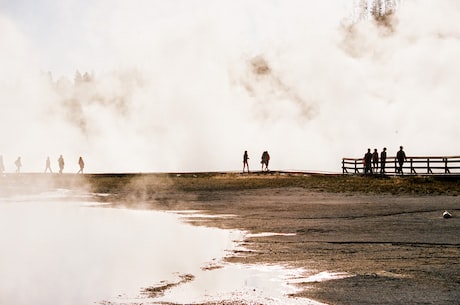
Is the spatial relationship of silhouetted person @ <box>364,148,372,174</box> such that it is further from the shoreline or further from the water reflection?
the water reflection

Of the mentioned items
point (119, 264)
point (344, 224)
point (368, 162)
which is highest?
point (368, 162)

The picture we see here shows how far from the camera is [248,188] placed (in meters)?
35.5

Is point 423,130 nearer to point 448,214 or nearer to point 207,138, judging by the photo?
point 207,138

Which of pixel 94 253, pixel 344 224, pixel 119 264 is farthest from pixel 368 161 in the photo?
pixel 119 264

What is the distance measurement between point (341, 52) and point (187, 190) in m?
56.9

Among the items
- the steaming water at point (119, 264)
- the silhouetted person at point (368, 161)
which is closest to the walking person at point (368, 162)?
the silhouetted person at point (368, 161)

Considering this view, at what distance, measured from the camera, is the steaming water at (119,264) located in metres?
9.11

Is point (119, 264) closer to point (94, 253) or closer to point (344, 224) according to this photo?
point (94, 253)

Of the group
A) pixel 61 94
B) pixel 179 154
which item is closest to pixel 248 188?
pixel 179 154

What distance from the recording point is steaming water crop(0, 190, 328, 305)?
359 inches

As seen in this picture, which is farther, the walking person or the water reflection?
the walking person

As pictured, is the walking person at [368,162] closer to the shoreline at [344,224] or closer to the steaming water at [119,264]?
the shoreline at [344,224]

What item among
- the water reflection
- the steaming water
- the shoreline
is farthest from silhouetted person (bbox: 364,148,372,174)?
the steaming water

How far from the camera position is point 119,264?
11.7 metres
